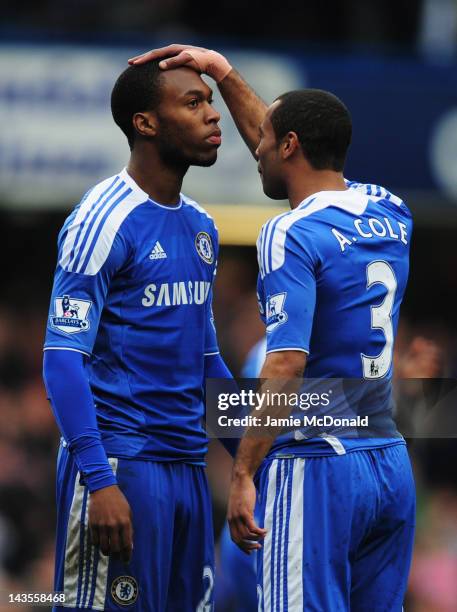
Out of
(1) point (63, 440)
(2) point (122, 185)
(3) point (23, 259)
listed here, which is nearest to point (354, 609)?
(1) point (63, 440)

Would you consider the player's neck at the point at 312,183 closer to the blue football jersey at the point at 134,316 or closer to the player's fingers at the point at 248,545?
the blue football jersey at the point at 134,316

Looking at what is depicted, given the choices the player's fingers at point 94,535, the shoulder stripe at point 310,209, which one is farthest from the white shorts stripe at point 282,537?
the shoulder stripe at point 310,209

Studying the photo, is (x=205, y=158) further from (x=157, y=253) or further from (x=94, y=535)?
(x=94, y=535)

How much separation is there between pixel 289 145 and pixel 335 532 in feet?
4.19

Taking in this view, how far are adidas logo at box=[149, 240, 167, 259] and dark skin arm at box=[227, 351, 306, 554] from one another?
0.52 m

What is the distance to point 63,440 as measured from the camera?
4.20m

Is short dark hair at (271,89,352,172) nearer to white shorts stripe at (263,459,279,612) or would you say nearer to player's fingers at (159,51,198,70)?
player's fingers at (159,51,198,70)

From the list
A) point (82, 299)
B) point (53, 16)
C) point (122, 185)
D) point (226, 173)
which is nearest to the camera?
point (82, 299)

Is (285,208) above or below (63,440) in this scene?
above

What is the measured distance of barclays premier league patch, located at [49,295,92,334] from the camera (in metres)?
4.02

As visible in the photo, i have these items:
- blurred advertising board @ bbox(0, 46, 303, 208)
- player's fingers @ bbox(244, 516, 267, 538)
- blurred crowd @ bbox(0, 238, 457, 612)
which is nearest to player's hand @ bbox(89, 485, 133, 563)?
player's fingers @ bbox(244, 516, 267, 538)

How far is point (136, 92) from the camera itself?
14.4 ft

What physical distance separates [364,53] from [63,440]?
7.03m

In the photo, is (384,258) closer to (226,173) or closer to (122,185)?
(122,185)
